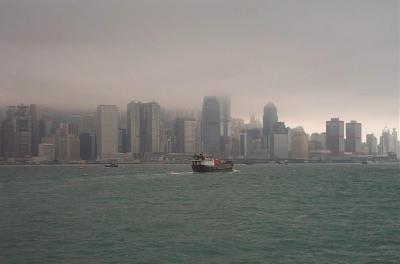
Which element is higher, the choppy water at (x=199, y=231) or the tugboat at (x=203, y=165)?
the tugboat at (x=203, y=165)

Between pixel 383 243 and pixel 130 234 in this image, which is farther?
pixel 130 234

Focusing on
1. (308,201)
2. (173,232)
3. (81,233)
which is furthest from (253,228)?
(308,201)

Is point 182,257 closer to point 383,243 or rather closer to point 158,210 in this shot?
point 383,243

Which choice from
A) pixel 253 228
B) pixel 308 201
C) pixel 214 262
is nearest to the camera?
pixel 214 262

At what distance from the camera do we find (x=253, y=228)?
1476 inches


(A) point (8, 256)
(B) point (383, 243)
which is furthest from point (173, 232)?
(B) point (383, 243)

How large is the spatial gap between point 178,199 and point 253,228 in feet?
76.9

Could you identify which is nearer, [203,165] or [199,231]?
[199,231]

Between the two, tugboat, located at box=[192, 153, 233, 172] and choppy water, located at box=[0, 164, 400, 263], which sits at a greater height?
tugboat, located at box=[192, 153, 233, 172]

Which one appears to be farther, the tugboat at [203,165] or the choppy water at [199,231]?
the tugboat at [203,165]

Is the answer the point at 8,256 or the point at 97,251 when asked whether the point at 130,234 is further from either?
the point at 8,256

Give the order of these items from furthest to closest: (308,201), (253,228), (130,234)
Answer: (308,201)
(253,228)
(130,234)

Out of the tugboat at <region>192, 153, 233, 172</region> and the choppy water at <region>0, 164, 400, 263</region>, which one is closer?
the choppy water at <region>0, 164, 400, 263</region>

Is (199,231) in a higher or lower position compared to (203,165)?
lower
